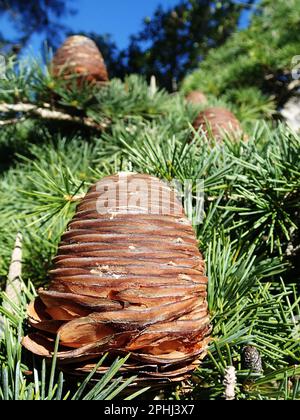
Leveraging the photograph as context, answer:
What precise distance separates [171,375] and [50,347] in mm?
78

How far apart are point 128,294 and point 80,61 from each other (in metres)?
0.56

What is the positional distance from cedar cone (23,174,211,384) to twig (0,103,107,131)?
0.39 meters

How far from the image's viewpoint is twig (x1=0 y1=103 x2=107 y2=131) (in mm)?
644

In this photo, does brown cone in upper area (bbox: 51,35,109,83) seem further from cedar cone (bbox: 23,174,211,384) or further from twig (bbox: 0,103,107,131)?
cedar cone (bbox: 23,174,211,384)

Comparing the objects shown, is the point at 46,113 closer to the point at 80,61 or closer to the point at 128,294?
the point at 80,61

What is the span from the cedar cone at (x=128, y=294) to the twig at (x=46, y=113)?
1.28 feet

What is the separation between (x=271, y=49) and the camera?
130 cm

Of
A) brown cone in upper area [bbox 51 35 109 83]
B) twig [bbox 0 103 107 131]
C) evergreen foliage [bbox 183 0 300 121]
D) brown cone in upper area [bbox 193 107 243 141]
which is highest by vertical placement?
evergreen foliage [bbox 183 0 300 121]

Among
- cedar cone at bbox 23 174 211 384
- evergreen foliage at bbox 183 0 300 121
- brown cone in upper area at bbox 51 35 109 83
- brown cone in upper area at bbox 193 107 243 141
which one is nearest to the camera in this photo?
cedar cone at bbox 23 174 211 384

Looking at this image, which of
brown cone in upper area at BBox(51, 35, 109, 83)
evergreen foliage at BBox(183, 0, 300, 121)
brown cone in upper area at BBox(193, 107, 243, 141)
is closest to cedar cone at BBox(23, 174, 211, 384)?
brown cone in upper area at BBox(193, 107, 243, 141)

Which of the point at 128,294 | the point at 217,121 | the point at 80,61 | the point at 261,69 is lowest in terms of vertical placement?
the point at 128,294

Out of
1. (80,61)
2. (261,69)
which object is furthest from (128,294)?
(261,69)

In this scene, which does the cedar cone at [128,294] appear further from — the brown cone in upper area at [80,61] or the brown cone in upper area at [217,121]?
the brown cone in upper area at [80,61]

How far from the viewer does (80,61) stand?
0.73 metres
